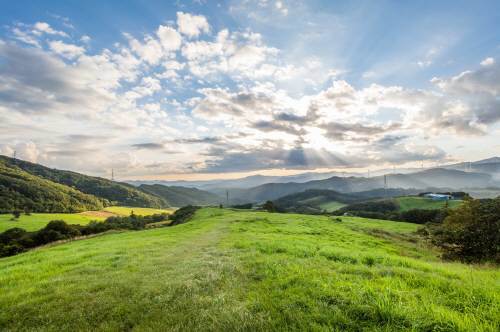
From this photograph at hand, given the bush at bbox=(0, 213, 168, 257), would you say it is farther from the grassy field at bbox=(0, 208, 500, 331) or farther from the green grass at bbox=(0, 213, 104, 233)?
the grassy field at bbox=(0, 208, 500, 331)

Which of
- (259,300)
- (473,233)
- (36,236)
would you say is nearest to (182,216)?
(36,236)

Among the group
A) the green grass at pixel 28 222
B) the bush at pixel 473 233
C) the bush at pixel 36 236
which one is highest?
the bush at pixel 473 233

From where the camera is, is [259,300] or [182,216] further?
[182,216]

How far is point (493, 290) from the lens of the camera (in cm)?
695

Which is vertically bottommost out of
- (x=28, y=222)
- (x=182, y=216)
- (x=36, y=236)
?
(x=28, y=222)

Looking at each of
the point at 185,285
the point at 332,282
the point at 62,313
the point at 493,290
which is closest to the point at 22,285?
the point at 62,313

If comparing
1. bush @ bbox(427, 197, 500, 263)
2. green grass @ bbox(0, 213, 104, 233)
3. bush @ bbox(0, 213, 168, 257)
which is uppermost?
bush @ bbox(427, 197, 500, 263)

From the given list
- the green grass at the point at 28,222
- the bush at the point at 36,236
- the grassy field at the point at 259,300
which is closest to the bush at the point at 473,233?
the grassy field at the point at 259,300

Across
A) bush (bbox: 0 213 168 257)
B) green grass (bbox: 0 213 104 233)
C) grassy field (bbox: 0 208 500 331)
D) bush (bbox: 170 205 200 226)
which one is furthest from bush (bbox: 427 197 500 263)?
green grass (bbox: 0 213 104 233)

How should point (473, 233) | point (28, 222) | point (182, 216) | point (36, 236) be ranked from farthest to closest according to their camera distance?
point (28, 222) < point (182, 216) < point (36, 236) < point (473, 233)

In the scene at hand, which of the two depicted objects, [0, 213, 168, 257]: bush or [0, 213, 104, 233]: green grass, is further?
[0, 213, 104, 233]: green grass

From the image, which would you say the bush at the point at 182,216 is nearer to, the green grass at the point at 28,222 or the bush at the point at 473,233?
the green grass at the point at 28,222

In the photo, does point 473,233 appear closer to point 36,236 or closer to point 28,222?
point 36,236

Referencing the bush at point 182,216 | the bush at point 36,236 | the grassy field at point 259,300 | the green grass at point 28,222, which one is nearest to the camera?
the grassy field at point 259,300
